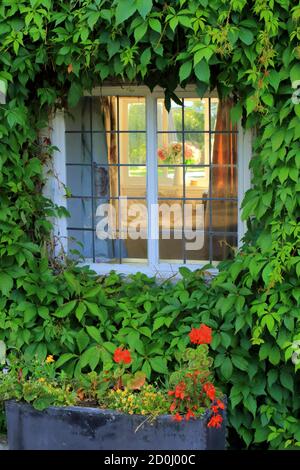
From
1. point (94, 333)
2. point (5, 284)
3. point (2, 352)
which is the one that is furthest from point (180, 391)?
point (5, 284)

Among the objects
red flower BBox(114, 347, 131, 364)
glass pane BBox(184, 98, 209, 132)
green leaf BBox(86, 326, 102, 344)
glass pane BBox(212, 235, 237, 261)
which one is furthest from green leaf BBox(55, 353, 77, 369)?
glass pane BBox(184, 98, 209, 132)

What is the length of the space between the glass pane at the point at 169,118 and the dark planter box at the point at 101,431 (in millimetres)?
1985

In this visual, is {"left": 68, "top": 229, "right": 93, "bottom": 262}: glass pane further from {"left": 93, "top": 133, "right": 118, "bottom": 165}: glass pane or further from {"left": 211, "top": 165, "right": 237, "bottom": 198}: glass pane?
{"left": 211, "top": 165, "right": 237, "bottom": 198}: glass pane

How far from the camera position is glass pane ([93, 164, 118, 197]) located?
5.27m

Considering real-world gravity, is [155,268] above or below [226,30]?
below

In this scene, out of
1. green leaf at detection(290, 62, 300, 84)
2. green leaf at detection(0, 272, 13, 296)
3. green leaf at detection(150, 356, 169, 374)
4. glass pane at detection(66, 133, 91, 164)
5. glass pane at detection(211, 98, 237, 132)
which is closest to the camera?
green leaf at detection(290, 62, 300, 84)

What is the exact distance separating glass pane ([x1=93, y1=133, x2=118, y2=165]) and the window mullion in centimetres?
33

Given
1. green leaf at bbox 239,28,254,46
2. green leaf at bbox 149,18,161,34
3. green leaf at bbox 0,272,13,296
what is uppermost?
green leaf at bbox 149,18,161,34

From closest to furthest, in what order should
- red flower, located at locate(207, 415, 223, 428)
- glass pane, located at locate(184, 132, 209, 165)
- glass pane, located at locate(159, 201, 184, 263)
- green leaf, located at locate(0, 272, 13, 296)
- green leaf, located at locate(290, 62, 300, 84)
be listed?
1. red flower, located at locate(207, 415, 223, 428)
2. green leaf, located at locate(290, 62, 300, 84)
3. green leaf, located at locate(0, 272, 13, 296)
4. glass pane, located at locate(184, 132, 209, 165)
5. glass pane, located at locate(159, 201, 184, 263)

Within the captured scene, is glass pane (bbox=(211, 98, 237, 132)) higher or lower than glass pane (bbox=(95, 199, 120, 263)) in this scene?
higher

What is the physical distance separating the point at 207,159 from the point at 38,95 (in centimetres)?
119

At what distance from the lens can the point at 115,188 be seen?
5.28m

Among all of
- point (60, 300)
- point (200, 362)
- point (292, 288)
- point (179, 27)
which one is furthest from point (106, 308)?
point (179, 27)
